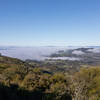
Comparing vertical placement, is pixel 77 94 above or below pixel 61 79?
above

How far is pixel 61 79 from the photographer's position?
15500 millimetres

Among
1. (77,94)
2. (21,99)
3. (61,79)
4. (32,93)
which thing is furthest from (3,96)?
(61,79)

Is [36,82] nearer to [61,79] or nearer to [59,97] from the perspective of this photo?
[61,79]

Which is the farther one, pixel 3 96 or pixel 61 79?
pixel 61 79

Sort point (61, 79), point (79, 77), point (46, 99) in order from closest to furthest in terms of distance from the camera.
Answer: point (46, 99)
point (79, 77)
point (61, 79)

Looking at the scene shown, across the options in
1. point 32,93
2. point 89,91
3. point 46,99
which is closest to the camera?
point 46,99

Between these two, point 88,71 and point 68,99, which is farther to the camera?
point 88,71

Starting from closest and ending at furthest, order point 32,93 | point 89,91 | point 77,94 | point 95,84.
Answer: point 77,94
point 32,93
point 89,91
point 95,84

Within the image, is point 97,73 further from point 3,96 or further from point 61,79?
point 3,96

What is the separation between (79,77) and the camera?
1438 centimetres

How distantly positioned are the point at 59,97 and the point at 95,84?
5.78 meters

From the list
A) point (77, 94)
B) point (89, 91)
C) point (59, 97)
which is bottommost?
point (89, 91)

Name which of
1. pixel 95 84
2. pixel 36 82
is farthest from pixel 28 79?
pixel 95 84

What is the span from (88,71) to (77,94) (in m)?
10.2
